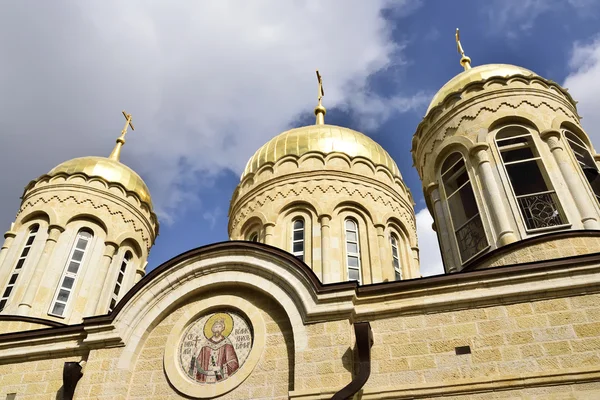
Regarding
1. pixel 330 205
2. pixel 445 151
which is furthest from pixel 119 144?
pixel 445 151

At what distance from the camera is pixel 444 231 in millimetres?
10047

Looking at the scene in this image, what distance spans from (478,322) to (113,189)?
37.8 feet

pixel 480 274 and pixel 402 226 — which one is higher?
pixel 402 226

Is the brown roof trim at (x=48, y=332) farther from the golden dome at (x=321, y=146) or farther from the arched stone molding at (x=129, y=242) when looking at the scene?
the golden dome at (x=321, y=146)

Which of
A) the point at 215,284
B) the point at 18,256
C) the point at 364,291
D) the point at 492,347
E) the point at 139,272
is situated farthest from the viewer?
the point at 139,272

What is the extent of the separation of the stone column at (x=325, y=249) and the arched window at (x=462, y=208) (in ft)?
11.3

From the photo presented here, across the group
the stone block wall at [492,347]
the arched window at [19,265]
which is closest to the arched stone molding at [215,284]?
the stone block wall at [492,347]

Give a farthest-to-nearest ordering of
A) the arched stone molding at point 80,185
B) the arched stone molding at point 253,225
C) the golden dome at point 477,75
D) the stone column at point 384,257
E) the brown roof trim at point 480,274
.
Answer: the arched stone molding at point 80,185 → the arched stone molding at point 253,225 → the stone column at point 384,257 → the golden dome at point 477,75 → the brown roof trim at point 480,274

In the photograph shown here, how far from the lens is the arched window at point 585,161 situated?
960cm

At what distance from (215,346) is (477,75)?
8121mm

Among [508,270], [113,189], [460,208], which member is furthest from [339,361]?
[113,189]

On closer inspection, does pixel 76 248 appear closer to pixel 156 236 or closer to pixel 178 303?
pixel 156 236

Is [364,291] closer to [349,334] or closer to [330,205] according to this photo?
[349,334]

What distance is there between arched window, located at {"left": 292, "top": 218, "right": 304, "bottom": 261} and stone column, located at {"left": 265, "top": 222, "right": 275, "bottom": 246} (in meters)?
0.57
